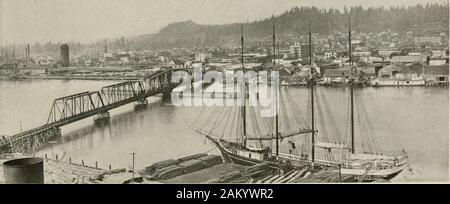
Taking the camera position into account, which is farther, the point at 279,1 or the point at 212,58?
the point at 212,58

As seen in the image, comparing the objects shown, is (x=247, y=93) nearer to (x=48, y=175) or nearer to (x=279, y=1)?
(x=279, y=1)

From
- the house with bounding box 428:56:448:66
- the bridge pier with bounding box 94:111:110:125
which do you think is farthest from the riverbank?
the house with bounding box 428:56:448:66

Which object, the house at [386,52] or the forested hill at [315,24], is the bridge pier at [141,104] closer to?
the forested hill at [315,24]

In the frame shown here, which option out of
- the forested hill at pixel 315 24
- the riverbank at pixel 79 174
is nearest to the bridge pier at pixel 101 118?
the forested hill at pixel 315 24

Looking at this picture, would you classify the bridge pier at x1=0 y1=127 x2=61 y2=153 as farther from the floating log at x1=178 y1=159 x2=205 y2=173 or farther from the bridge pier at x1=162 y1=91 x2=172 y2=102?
the bridge pier at x1=162 y1=91 x2=172 y2=102

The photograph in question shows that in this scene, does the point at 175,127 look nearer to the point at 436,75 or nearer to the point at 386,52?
the point at 386,52

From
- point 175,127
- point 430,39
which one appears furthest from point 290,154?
point 430,39
